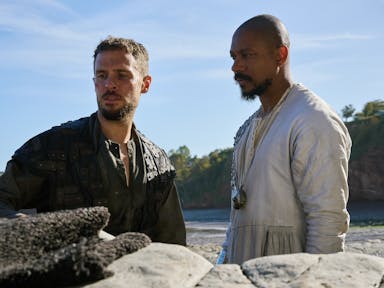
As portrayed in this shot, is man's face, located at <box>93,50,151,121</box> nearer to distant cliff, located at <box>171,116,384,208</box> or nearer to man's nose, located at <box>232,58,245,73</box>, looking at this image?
man's nose, located at <box>232,58,245,73</box>

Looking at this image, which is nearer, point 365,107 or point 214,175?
point 365,107

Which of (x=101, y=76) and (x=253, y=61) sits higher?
(x=253, y=61)

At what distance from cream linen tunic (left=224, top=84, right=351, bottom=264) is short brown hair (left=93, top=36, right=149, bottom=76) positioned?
0.92 metres

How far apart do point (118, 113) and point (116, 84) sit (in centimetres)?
18

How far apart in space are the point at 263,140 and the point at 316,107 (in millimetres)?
389

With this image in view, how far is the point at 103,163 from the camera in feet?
13.1

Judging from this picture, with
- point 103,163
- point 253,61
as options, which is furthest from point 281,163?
point 103,163

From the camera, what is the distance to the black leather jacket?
3.86 metres

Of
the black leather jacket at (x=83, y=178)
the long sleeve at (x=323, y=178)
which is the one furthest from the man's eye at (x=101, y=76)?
the long sleeve at (x=323, y=178)

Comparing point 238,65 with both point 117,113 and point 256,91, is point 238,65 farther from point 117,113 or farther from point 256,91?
point 117,113

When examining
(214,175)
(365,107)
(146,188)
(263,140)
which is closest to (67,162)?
(146,188)

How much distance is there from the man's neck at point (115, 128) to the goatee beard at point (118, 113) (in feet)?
0.20

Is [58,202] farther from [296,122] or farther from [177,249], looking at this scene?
[177,249]

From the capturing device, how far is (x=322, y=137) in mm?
3617
